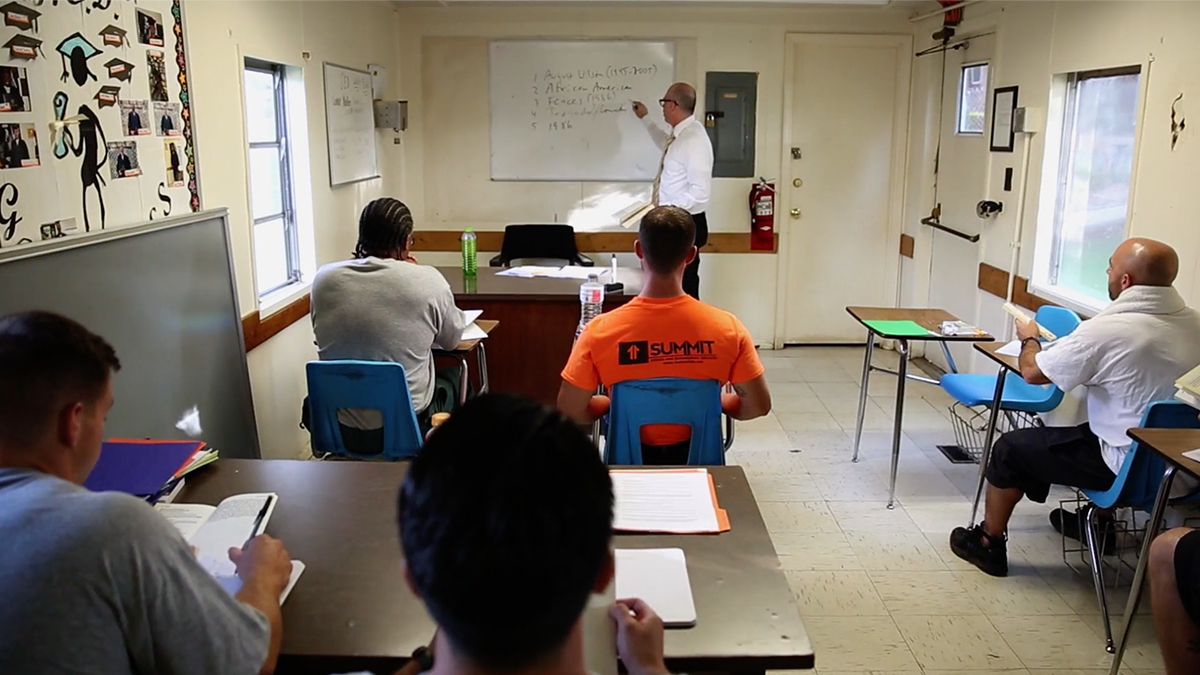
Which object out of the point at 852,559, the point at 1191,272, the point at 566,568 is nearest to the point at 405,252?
the point at 852,559

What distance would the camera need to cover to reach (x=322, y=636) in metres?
1.32

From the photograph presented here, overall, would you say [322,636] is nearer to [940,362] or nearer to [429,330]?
[429,330]

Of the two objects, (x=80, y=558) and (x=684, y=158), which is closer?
(x=80, y=558)

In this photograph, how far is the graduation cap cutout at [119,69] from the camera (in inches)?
99.1

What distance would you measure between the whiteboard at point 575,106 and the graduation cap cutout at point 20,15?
389 cm

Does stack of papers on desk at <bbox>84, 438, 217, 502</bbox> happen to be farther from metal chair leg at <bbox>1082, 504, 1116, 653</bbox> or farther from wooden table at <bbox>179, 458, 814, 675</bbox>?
metal chair leg at <bbox>1082, 504, 1116, 653</bbox>

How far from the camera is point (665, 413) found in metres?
2.46

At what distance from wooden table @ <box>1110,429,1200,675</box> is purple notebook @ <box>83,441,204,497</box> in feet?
7.52

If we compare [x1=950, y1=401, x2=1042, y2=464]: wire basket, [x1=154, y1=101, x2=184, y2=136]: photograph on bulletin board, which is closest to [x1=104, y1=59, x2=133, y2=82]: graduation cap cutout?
[x1=154, y1=101, x2=184, y2=136]: photograph on bulletin board

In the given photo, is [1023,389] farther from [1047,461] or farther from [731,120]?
[731,120]

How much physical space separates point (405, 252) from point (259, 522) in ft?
5.18

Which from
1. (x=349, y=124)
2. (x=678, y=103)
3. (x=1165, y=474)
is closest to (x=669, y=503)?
(x=1165, y=474)

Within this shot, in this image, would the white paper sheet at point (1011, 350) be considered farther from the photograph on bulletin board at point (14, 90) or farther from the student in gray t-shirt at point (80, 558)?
the photograph on bulletin board at point (14, 90)

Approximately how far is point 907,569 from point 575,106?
379 cm
